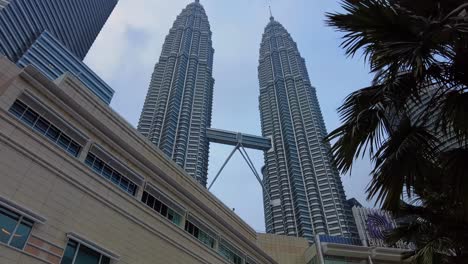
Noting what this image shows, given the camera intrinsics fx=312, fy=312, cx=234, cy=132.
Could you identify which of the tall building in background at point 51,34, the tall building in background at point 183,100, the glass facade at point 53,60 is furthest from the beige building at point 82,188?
the glass facade at point 53,60

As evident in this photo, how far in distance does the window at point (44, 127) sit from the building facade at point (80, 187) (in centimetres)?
3

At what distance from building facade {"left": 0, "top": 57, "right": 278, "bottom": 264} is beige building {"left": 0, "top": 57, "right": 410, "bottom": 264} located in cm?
3

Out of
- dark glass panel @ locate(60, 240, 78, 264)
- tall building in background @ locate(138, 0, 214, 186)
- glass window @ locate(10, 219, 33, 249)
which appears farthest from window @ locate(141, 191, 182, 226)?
tall building in background @ locate(138, 0, 214, 186)

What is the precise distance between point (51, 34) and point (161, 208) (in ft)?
294

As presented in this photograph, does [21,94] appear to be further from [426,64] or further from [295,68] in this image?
[295,68]

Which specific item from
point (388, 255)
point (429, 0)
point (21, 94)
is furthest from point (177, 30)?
point (429, 0)

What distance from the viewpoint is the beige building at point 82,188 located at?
Answer: 31.0 ft

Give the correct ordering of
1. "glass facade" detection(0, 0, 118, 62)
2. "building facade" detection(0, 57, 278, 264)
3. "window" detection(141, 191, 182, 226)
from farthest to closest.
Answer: "glass facade" detection(0, 0, 118, 62) < "window" detection(141, 191, 182, 226) < "building facade" detection(0, 57, 278, 264)

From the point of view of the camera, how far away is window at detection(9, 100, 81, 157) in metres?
10.4

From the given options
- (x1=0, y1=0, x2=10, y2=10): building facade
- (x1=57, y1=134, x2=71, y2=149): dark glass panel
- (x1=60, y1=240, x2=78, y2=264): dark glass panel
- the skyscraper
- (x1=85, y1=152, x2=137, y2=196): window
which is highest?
(x1=0, y1=0, x2=10, y2=10): building facade

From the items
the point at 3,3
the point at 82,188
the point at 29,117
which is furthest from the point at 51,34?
the point at 82,188

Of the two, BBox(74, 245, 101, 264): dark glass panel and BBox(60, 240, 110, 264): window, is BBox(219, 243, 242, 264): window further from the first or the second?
BBox(74, 245, 101, 264): dark glass panel

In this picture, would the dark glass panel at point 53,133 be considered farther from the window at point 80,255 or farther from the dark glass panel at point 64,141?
the window at point 80,255

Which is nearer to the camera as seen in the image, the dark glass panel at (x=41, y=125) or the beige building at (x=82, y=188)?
the beige building at (x=82, y=188)
